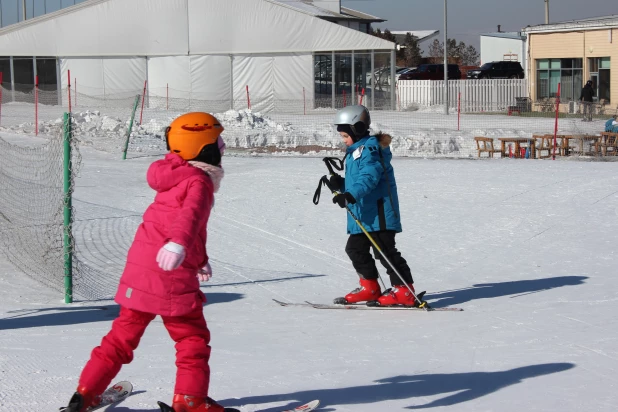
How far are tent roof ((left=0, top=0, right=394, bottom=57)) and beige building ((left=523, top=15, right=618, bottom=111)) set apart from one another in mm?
8214

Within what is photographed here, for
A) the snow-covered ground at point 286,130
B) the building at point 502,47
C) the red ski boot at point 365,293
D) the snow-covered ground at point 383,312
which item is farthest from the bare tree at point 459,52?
the red ski boot at point 365,293

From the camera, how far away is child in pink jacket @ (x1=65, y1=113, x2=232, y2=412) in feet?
13.3

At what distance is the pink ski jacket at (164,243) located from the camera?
4.06 metres

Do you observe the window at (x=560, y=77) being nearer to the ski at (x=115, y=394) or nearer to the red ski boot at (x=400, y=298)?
the red ski boot at (x=400, y=298)

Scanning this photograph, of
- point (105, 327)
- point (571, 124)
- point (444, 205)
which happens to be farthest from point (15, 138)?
point (571, 124)

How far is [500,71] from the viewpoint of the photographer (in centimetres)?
4684

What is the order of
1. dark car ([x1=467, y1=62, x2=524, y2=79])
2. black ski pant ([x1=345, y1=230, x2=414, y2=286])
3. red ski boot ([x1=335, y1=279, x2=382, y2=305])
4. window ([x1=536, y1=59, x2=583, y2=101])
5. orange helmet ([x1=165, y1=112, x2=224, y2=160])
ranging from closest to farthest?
orange helmet ([x1=165, y1=112, x2=224, y2=160]), black ski pant ([x1=345, y1=230, x2=414, y2=286]), red ski boot ([x1=335, y1=279, x2=382, y2=305]), window ([x1=536, y1=59, x2=583, y2=101]), dark car ([x1=467, y1=62, x2=524, y2=79])

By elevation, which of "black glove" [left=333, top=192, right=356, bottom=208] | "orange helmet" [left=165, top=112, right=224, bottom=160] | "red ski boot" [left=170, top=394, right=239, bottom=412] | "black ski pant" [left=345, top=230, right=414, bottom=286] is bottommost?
"red ski boot" [left=170, top=394, right=239, bottom=412]

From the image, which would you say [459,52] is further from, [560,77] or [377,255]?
[377,255]

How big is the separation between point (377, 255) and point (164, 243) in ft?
11.6

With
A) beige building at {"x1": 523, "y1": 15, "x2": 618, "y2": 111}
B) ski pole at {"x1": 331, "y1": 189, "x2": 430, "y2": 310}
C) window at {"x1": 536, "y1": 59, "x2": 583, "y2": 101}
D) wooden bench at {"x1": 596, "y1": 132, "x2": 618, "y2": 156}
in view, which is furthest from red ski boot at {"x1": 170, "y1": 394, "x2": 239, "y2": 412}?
window at {"x1": 536, "y1": 59, "x2": 583, "y2": 101}

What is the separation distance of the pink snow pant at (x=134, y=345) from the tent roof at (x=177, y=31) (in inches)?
1378

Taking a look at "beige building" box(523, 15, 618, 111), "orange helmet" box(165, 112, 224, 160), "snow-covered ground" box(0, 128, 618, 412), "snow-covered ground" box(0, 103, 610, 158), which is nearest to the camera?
"orange helmet" box(165, 112, 224, 160)

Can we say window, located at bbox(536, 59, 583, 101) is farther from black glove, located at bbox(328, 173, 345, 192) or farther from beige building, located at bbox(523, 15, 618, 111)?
black glove, located at bbox(328, 173, 345, 192)
